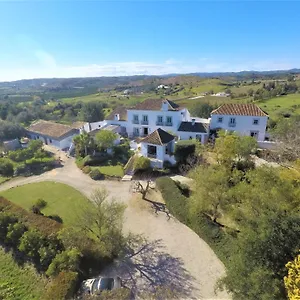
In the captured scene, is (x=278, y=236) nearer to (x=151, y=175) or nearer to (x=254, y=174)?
(x=254, y=174)

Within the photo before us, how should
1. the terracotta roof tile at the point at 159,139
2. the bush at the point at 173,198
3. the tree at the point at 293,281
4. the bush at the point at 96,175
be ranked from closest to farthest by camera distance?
the tree at the point at 293,281 < the bush at the point at 173,198 < the terracotta roof tile at the point at 159,139 < the bush at the point at 96,175

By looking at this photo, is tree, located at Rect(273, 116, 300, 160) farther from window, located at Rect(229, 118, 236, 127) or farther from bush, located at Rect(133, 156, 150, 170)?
bush, located at Rect(133, 156, 150, 170)

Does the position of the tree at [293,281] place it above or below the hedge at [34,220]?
above

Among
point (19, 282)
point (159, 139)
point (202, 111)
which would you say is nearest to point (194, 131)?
point (159, 139)

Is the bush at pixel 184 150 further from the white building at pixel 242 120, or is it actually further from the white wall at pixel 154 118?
the white building at pixel 242 120

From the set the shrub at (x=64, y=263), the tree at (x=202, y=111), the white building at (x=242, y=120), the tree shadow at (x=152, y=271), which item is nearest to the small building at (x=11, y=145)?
the shrub at (x=64, y=263)

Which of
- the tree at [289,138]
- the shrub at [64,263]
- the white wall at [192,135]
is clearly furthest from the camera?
→ the white wall at [192,135]

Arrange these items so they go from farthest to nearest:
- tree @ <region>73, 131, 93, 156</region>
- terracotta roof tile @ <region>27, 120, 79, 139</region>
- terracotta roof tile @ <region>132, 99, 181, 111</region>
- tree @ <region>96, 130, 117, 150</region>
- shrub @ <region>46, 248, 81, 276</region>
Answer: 1. terracotta roof tile @ <region>27, 120, 79, 139</region>
2. terracotta roof tile @ <region>132, 99, 181, 111</region>
3. tree @ <region>73, 131, 93, 156</region>
4. tree @ <region>96, 130, 117, 150</region>
5. shrub @ <region>46, 248, 81, 276</region>

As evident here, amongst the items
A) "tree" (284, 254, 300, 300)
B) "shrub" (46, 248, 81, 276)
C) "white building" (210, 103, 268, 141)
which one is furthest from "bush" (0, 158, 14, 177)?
"tree" (284, 254, 300, 300)
